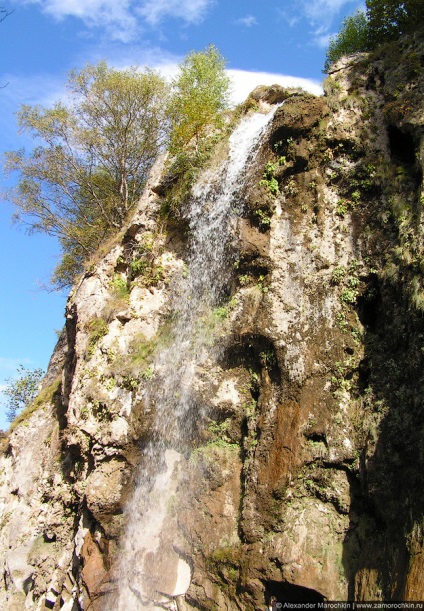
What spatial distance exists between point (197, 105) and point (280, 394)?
33.5ft

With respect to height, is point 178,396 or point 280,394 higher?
point 178,396

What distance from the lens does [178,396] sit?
10797 mm

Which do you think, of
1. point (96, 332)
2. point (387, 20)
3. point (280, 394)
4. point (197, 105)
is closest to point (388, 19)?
point (387, 20)

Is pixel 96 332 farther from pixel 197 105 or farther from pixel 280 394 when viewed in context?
pixel 197 105

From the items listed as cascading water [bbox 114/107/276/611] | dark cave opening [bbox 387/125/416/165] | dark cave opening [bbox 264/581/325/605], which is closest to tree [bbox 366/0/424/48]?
cascading water [bbox 114/107/276/611]

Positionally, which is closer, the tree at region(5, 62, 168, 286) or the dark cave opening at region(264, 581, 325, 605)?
the dark cave opening at region(264, 581, 325, 605)

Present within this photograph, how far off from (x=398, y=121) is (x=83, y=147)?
12924 millimetres

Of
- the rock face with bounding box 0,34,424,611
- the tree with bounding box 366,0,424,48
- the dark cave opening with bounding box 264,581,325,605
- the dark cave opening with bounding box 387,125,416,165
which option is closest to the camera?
the dark cave opening with bounding box 264,581,325,605

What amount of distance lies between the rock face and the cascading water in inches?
5.2

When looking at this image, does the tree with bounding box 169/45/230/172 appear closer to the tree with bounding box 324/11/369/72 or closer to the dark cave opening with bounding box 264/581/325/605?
the tree with bounding box 324/11/369/72

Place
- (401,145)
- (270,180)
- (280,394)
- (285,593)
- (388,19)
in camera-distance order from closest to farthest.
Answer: (285,593), (280,394), (401,145), (270,180), (388,19)

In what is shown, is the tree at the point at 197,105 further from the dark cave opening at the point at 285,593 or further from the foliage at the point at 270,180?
the dark cave opening at the point at 285,593

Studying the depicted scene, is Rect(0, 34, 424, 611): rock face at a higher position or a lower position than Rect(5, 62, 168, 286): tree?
lower

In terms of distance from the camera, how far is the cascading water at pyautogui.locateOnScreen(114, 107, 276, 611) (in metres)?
9.47
